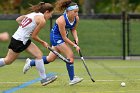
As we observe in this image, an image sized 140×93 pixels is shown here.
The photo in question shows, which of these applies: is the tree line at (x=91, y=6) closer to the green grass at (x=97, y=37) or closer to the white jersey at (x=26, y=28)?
the green grass at (x=97, y=37)

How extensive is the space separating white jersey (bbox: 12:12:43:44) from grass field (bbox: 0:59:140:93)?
1007 mm

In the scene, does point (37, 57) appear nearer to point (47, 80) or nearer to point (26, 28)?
point (47, 80)

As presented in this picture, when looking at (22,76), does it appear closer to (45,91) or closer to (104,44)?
(45,91)

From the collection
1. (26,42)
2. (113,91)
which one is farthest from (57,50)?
(113,91)

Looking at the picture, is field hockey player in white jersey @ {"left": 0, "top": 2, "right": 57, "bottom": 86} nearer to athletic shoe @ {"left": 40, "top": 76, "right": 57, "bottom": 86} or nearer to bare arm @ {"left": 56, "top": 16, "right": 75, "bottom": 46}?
athletic shoe @ {"left": 40, "top": 76, "right": 57, "bottom": 86}

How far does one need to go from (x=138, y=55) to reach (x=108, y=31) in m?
4.82

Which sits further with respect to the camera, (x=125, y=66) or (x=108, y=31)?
(x=108, y=31)

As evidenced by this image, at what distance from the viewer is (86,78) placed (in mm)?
14531

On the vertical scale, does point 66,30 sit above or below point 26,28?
below

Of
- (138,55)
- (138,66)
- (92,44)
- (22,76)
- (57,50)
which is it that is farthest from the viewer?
(92,44)

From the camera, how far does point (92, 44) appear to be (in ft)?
80.7

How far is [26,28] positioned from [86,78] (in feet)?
8.71

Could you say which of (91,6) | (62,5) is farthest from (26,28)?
(91,6)

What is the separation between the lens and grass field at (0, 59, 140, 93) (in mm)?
12023
